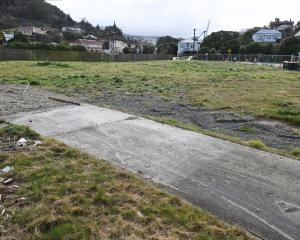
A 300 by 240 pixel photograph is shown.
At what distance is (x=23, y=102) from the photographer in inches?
367

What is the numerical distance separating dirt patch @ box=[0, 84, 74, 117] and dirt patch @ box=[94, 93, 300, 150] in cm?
159

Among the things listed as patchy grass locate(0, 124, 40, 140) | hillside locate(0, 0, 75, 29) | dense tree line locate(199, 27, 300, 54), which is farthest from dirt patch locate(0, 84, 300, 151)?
hillside locate(0, 0, 75, 29)

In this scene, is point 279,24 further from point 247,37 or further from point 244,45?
point 244,45

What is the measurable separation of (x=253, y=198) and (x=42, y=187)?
7.90 feet

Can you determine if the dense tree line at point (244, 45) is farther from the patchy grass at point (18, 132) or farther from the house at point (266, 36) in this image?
the patchy grass at point (18, 132)

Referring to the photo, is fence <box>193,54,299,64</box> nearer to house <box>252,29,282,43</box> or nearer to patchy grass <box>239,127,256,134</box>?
house <box>252,29,282,43</box>

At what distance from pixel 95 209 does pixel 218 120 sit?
511 cm

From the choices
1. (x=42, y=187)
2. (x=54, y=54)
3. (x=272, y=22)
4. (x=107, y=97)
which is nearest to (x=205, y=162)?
(x=42, y=187)

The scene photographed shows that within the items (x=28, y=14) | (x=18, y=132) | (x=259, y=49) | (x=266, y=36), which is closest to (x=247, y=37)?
(x=266, y=36)

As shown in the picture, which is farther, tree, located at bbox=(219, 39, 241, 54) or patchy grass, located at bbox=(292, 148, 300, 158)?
tree, located at bbox=(219, 39, 241, 54)

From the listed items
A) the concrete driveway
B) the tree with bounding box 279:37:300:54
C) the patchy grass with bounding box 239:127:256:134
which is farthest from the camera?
the tree with bounding box 279:37:300:54

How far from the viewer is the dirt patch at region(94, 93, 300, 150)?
6.75 metres

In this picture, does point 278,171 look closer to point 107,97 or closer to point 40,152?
point 40,152

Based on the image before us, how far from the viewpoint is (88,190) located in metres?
3.95
